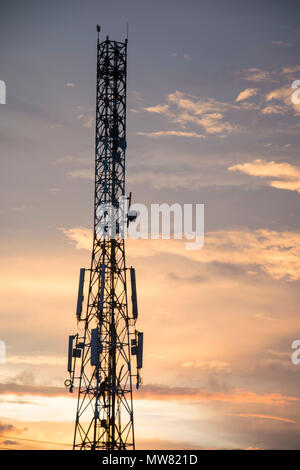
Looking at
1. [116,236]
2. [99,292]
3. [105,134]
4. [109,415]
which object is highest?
[105,134]

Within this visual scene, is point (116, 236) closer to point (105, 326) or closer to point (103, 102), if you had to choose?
point (105, 326)

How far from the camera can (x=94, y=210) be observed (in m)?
95.9

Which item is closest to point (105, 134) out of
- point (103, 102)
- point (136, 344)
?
point (103, 102)

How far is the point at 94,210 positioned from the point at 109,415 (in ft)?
85.1
